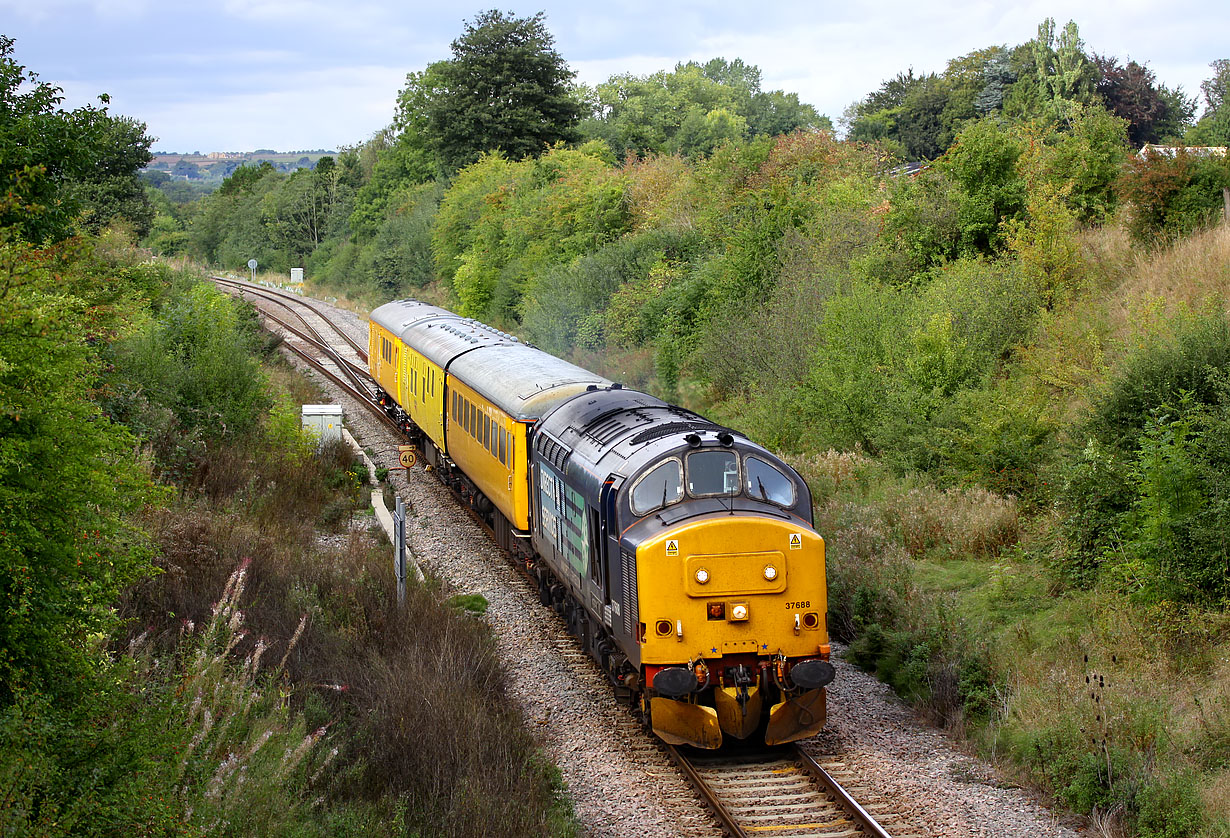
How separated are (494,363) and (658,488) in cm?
864

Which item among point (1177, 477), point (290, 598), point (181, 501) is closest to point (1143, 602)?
point (1177, 477)

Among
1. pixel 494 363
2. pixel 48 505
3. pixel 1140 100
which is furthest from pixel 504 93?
pixel 48 505

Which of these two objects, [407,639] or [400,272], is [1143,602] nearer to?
[407,639]

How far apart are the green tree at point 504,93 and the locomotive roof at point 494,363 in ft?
99.3

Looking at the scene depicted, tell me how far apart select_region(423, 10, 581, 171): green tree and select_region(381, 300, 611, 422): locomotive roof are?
99.3 feet

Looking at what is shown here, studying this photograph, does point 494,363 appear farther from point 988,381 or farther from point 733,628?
point 733,628

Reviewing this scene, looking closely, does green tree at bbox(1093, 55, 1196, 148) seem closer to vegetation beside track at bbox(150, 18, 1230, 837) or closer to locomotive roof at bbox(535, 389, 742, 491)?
vegetation beside track at bbox(150, 18, 1230, 837)

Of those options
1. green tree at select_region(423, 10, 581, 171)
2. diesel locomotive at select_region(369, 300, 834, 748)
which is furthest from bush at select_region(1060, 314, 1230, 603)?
green tree at select_region(423, 10, 581, 171)

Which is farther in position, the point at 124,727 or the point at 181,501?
the point at 181,501

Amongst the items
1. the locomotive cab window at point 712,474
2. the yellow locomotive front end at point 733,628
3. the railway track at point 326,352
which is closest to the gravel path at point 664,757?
the yellow locomotive front end at point 733,628

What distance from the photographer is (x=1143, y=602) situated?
11.1 m

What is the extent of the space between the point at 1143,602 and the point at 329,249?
6885cm

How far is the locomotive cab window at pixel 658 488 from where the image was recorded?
10.2 meters

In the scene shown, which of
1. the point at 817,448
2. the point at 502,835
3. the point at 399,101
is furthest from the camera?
the point at 399,101
